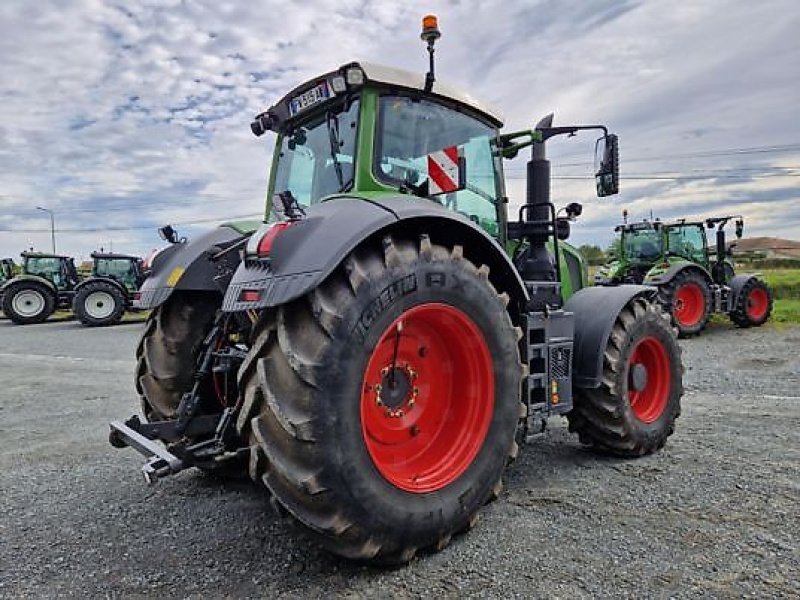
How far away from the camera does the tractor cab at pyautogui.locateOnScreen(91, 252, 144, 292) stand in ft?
60.1

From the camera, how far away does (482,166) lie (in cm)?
376

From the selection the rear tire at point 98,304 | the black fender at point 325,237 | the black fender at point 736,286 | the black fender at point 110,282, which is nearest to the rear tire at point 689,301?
the black fender at point 736,286

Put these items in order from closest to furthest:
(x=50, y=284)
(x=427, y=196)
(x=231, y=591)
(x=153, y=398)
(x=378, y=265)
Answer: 1. (x=231, y=591)
2. (x=378, y=265)
3. (x=427, y=196)
4. (x=153, y=398)
5. (x=50, y=284)

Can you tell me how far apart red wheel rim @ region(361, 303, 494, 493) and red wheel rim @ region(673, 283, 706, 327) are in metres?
9.94

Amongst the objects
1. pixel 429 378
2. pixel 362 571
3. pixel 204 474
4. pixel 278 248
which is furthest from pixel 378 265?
pixel 204 474

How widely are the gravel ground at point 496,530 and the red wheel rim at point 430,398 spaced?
0.37 m

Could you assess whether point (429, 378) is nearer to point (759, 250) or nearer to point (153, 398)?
point (153, 398)

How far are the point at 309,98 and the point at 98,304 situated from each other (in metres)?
16.1

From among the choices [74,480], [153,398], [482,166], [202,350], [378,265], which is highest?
[482,166]

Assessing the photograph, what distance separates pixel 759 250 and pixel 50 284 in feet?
88.5

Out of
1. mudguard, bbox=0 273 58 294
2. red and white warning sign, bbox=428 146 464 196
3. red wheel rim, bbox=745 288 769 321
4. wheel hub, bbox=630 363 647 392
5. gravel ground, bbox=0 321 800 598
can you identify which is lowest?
gravel ground, bbox=0 321 800 598

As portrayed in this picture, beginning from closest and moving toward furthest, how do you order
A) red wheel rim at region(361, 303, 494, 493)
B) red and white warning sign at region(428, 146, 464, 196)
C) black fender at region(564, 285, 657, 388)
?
1. red wheel rim at region(361, 303, 494, 493)
2. red and white warning sign at region(428, 146, 464, 196)
3. black fender at region(564, 285, 657, 388)

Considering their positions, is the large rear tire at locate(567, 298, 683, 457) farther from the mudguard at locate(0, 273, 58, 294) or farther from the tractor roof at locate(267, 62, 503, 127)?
the mudguard at locate(0, 273, 58, 294)

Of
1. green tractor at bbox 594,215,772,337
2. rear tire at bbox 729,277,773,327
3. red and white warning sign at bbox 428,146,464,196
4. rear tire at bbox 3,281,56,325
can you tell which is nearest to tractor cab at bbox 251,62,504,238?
red and white warning sign at bbox 428,146,464,196
